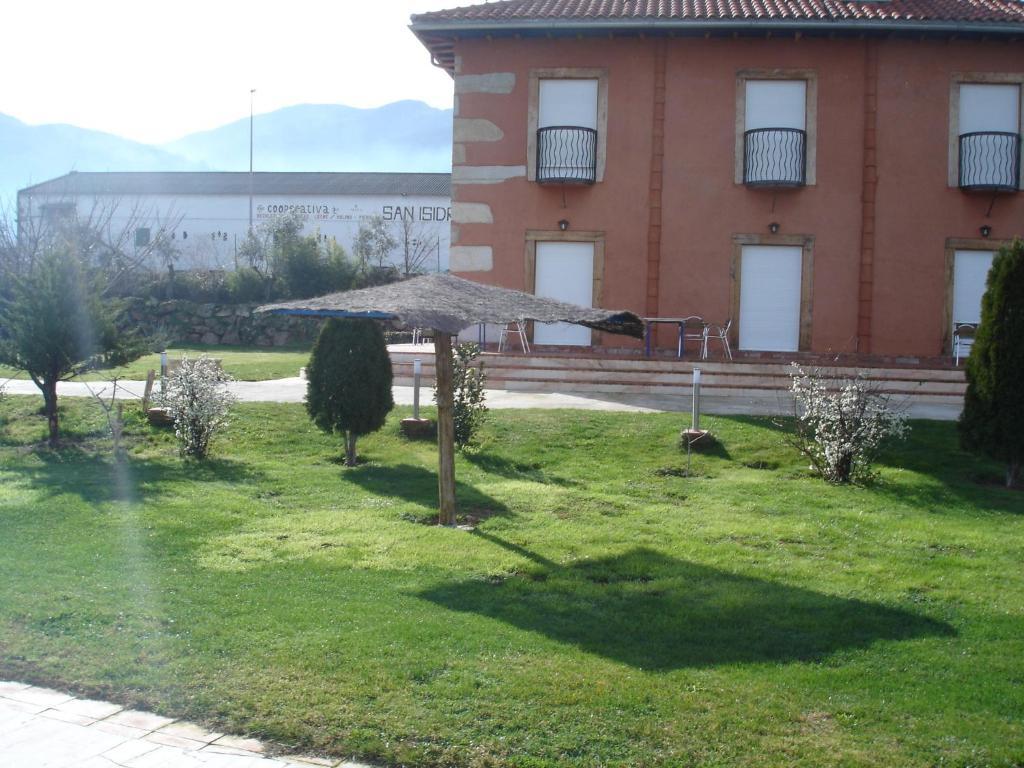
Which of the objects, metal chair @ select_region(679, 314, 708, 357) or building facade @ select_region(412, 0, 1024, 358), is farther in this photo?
metal chair @ select_region(679, 314, 708, 357)

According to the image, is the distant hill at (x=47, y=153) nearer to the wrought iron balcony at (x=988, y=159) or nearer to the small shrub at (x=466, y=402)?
the small shrub at (x=466, y=402)

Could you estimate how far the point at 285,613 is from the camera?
228 inches

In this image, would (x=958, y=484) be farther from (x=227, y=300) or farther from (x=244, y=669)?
(x=227, y=300)

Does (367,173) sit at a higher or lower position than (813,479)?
higher

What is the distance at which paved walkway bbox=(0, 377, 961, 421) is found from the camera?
45.3 ft

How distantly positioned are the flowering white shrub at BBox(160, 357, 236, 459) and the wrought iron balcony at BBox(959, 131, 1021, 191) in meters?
13.8

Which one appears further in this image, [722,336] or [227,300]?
[227,300]

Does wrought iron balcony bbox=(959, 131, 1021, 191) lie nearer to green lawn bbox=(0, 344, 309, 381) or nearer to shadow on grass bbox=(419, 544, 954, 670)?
green lawn bbox=(0, 344, 309, 381)

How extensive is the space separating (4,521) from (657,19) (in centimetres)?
1398

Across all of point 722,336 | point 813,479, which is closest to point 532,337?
point 722,336

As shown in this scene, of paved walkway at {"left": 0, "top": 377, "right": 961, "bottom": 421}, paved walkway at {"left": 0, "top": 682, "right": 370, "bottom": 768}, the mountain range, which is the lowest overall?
paved walkway at {"left": 0, "top": 682, "right": 370, "bottom": 768}

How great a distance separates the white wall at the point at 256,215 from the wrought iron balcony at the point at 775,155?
997 inches

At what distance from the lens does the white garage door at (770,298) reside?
18875 mm

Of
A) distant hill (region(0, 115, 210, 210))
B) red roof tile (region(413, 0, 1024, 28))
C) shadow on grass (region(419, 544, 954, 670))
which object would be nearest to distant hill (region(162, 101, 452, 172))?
distant hill (region(0, 115, 210, 210))
